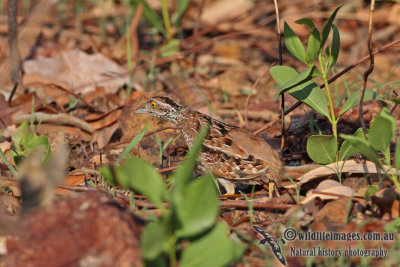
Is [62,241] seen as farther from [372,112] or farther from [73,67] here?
[73,67]

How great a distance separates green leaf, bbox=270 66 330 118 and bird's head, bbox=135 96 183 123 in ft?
3.96

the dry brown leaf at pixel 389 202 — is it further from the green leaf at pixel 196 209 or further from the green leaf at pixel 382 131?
the green leaf at pixel 196 209

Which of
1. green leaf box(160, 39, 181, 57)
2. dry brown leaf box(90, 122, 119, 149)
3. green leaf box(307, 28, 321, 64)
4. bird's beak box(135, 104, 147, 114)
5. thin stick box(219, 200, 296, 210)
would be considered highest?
green leaf box(307, 28, 321, 64)

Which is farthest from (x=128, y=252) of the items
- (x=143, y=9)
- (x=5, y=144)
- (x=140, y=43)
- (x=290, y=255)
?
(x=140, y=43)

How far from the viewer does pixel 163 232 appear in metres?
2.81

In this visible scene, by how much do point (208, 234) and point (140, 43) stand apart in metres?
6.84

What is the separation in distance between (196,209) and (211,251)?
23 centimetres

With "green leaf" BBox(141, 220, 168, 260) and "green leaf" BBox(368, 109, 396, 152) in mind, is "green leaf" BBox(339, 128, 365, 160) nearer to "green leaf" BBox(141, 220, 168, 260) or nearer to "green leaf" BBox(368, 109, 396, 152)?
"green leaf" BBox(368, 109, 396, 152)

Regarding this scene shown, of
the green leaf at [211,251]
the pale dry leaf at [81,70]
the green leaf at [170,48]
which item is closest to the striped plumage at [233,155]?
the green leaf at [211,251]

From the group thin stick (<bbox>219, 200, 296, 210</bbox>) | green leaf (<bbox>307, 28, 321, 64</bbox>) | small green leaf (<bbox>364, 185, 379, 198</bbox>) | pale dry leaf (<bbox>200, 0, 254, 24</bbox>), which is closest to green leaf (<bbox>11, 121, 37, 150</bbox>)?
thin stick (<bbox>219, 200, 296, 210</bbox>)

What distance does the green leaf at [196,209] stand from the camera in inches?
114

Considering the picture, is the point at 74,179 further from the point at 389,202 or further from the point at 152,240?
the point at 389,202

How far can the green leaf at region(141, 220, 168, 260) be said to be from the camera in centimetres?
273

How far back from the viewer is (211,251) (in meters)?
2.91
